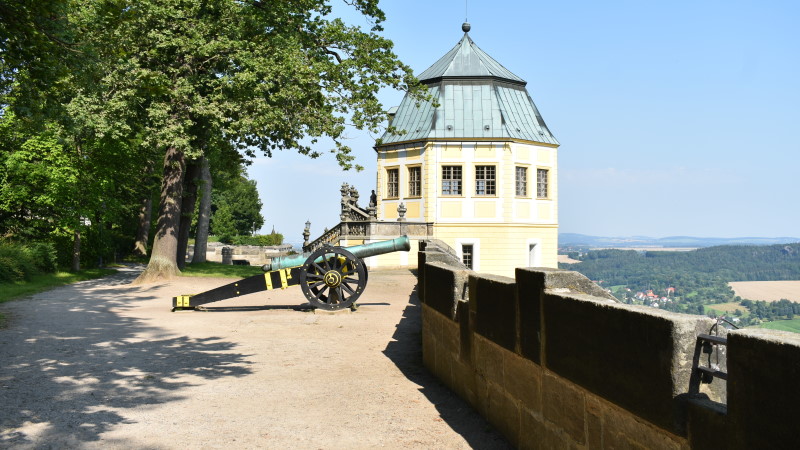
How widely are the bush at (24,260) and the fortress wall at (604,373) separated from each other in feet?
59.8

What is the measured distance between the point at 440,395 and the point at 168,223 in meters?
17.8

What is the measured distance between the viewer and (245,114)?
20.8 metres

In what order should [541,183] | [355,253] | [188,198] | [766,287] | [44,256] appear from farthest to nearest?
[766,287] < [541,183] < [188,198] < [44,256] < [355,253]

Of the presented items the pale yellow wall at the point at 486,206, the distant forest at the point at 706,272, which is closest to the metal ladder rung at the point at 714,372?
the pale yellow wall at the point at 486,206

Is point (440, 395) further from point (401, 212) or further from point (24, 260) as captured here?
point (401, 212)

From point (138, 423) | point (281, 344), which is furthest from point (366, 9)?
point (138, 423)

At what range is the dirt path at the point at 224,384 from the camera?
19.8 ft

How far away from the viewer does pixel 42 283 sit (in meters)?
21.3

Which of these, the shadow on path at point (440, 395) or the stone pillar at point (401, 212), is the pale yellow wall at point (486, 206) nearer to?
the stone pillar at point (401, 212)

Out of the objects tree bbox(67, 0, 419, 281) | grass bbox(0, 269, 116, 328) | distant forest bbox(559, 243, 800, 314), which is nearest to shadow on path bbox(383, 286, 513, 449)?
grass bbox(0, 269, 116, 328)

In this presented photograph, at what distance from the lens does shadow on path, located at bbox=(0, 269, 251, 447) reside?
247 inches

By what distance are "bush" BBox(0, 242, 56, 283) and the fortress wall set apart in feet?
59.8

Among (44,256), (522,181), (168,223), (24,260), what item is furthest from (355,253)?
(522,181)

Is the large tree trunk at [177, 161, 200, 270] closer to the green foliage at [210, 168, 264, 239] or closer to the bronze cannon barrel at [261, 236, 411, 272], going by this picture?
the bronze cannon barrel at [261, 236, 411, 272]
